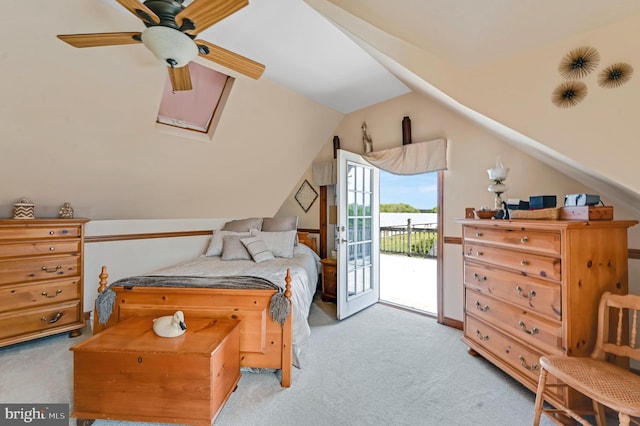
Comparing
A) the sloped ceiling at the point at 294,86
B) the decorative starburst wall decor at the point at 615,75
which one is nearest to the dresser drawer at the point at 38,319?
the sloped ceiling at the point at 294,86

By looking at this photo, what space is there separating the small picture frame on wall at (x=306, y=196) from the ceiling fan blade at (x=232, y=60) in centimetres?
233

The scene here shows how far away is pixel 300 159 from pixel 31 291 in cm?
310

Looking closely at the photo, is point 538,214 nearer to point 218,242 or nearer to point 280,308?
point 280,308

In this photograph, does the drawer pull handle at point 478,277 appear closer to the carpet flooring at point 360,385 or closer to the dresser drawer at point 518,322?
the dresser drawer at point 518,322

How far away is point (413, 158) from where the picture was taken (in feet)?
9.84

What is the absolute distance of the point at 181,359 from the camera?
1457 millimetres

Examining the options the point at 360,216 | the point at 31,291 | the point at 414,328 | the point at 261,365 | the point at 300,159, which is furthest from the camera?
the point at 300,159

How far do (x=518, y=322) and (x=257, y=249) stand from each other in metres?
2.39

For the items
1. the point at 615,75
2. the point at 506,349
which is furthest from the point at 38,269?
the point at 615,75

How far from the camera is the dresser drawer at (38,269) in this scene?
7.47 feet

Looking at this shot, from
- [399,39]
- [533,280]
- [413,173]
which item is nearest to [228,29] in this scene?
[399,39]

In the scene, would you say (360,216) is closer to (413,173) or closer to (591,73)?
(413,173)

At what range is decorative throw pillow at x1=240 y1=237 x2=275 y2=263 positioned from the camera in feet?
9.64

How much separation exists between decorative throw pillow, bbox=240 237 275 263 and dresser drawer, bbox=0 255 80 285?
5.22 feet
